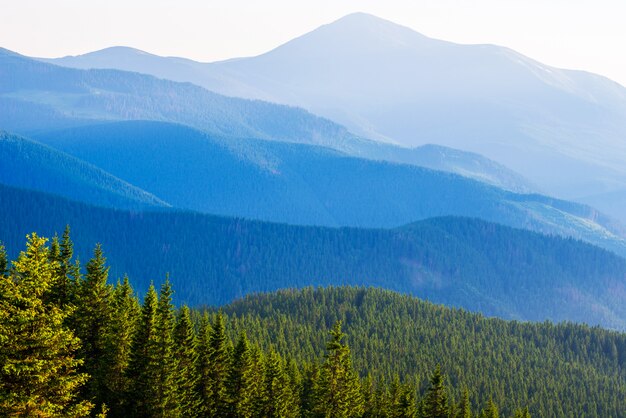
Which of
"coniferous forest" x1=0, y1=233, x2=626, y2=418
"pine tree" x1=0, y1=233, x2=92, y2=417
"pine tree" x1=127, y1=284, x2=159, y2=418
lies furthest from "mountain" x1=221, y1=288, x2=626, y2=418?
"pine tree" x1=0, y1=233, x2=92, y2=417

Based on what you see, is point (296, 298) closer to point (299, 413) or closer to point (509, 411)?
point (509, 411)

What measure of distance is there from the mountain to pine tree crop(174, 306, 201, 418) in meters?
61.0

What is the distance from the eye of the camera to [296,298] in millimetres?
197625

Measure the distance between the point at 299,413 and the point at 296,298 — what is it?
372 feet

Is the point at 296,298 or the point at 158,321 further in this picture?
the point at 296,298

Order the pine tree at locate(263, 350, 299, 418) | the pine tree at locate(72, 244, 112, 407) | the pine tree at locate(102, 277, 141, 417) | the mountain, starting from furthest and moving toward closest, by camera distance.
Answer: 1. the mountain
2. the pine tree at locate(263, 350, 299, 418)
3. the pine tree at locate(72, 244, 112, 407)
4. the pine tree at locate(102, 277, 141, 417)

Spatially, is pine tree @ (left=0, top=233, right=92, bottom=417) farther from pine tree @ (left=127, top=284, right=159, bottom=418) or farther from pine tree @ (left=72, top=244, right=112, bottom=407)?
pine tree @ (left=72, top=244, right=112, bottom=407)

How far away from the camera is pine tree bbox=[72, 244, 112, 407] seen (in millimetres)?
62147

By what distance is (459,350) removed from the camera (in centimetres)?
16912

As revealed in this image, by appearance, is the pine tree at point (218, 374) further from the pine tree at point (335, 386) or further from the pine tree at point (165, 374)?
the pine tree at point (165, 374)

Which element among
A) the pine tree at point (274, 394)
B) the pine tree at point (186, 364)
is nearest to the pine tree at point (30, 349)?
the pine tree at point (186, 364)

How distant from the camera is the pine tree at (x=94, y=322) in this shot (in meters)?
62.1

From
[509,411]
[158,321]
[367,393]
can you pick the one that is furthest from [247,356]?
[509,411]

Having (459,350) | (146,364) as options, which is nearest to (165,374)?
(146,364)
